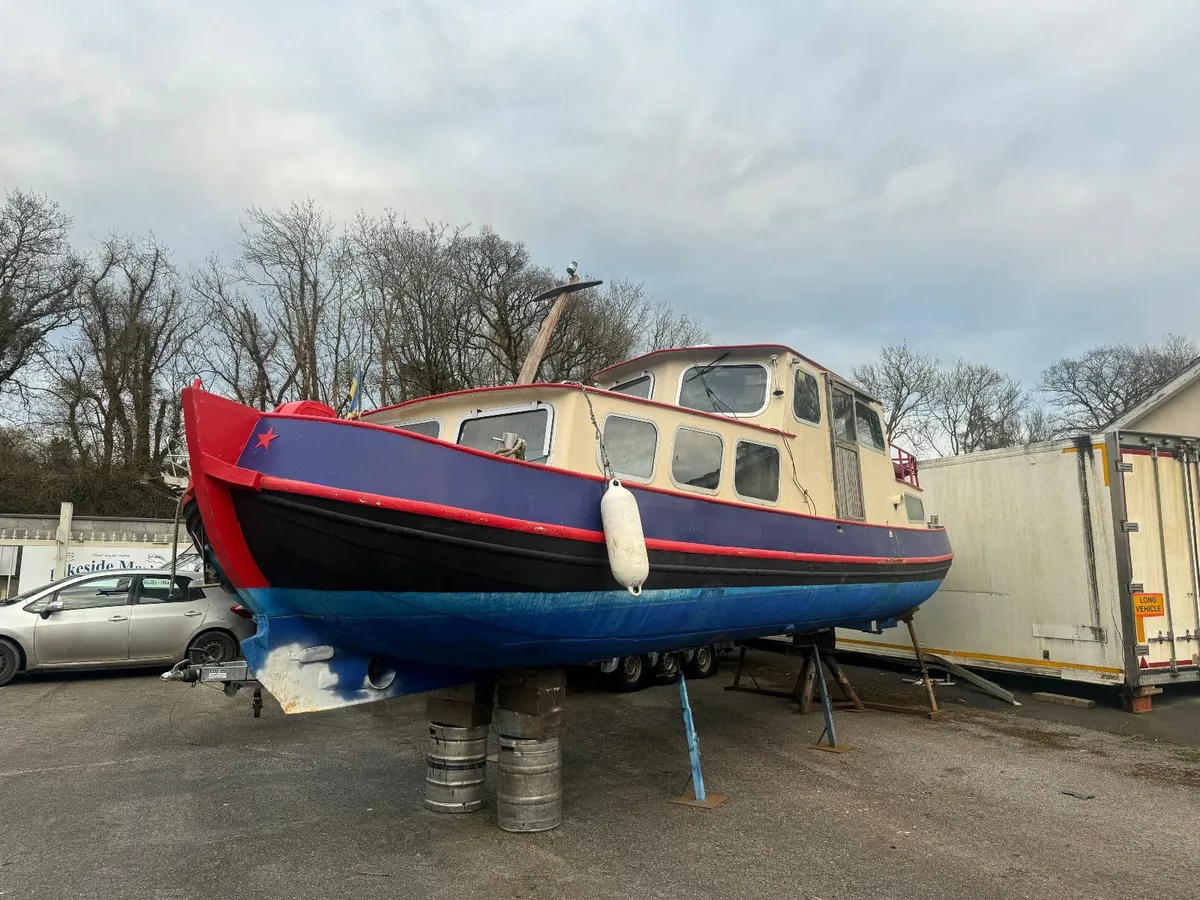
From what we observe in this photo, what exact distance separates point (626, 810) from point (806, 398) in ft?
12.4

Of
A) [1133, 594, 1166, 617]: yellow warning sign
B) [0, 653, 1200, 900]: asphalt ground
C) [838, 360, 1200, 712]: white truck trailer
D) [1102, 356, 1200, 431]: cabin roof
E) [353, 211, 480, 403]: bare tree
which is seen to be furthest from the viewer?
[353, 211, 480, 403]: bare tree

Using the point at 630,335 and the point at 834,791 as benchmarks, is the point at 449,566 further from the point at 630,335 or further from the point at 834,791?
the point at 630,335

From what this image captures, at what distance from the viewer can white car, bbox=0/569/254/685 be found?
9.20m

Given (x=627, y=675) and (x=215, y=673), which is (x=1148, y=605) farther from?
(x=215, y=673)

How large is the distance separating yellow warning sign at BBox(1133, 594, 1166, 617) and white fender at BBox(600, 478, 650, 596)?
22.5 ft

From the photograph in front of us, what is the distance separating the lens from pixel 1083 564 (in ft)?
28.2

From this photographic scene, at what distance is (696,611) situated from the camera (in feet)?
17.0

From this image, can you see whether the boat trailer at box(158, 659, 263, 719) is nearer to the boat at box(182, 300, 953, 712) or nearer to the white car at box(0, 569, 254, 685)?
the boat at box(182, 300, 953, 712)

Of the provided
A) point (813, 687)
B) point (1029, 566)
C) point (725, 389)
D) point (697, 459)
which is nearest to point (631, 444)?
point (697, 459)

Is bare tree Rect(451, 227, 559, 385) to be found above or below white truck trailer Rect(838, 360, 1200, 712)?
above

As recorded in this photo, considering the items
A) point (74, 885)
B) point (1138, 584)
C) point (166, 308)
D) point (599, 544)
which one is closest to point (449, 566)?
point (599, 544)

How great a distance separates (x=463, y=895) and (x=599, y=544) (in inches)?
77.6

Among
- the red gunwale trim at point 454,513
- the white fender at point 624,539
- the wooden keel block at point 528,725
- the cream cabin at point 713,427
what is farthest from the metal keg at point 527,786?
the cream cabin at point 713,427

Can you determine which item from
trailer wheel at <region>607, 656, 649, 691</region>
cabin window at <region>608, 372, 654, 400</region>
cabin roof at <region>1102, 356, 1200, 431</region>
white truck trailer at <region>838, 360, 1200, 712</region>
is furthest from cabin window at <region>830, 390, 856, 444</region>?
cabin roof at <region>1102, 356, 1200, 431</region>
